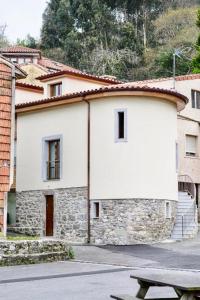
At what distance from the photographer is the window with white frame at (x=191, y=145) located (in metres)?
34.2

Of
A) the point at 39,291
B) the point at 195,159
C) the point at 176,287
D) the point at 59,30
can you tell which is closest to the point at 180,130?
the point at 195,159

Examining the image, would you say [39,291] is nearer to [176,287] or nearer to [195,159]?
[176,287]

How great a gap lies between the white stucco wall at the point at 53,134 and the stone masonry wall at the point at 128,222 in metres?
1.74

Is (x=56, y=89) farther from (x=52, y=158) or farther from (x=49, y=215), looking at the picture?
(x=49, y=215)

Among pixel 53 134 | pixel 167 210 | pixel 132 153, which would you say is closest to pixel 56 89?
pixel 53 134

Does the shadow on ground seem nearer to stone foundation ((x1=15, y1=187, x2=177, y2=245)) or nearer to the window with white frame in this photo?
stone foundation ((x1=15, y1=187, x2=177, y2=245))

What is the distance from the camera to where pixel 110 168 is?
2506 cm

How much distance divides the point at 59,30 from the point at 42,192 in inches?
Result: 1881

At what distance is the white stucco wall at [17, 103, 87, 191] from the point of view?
2592 cm

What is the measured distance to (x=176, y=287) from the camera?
7.43 meters

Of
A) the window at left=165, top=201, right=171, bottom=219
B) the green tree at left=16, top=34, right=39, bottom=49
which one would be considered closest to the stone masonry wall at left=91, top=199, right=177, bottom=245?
the window at left=165, top=201, right=171, bottom=219

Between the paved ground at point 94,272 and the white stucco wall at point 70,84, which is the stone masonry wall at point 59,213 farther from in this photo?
the white stucco wall at point 70,84

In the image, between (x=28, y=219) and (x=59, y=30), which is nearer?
(x=28, y=219)

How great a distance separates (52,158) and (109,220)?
4.43 metres
